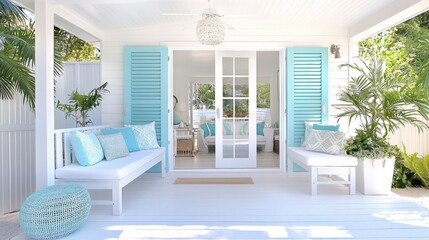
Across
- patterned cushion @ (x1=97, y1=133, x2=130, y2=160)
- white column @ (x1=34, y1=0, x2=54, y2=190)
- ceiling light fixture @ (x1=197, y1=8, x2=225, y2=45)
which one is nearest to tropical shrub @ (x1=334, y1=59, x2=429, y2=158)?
ceiling light fixture @ (x1=197, y1=8, x2=225, y2=45)

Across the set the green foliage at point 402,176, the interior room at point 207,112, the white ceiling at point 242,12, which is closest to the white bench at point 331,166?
the green foliage at point 402,176

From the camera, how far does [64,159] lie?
11.4 ft

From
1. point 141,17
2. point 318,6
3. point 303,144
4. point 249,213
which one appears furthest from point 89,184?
point 318,6

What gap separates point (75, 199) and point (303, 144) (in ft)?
11.7

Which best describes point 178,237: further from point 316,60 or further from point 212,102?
point 212,102

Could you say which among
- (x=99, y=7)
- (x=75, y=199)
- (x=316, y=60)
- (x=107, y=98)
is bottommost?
(x=75, y=199)

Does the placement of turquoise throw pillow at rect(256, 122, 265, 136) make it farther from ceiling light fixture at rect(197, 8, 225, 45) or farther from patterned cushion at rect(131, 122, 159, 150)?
ceiling light fixture at rect(197, 8, 225, 45)

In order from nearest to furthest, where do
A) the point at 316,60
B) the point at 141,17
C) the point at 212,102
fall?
the point at 141,17, the point at 316,60, the point at 212,102

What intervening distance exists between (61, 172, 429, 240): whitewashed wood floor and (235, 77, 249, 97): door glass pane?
6.08 ft

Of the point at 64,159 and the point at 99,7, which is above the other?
the point at 99,7

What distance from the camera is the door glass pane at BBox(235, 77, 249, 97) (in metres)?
5.34

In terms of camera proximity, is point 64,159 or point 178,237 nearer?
point 178,237

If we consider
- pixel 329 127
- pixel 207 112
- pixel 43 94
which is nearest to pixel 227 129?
pixel 329 127

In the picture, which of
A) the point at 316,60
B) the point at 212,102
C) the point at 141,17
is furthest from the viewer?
the point at 212,102
